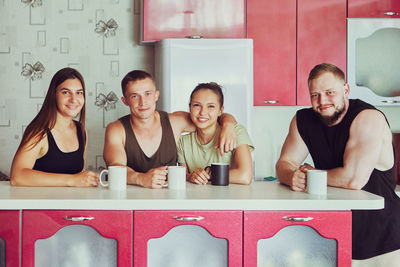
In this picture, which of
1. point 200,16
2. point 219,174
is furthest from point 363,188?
point 200,16

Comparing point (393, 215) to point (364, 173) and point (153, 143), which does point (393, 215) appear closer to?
point (364, 173)

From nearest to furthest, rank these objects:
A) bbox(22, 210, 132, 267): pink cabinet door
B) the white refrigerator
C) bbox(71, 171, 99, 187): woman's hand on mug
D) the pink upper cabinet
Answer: bbox(22, 210, 132, 267): pink cabinet door → bbox(71, 171, 99, 187): woman's hand on mug → the white refrigerator → the pink upper cabinet

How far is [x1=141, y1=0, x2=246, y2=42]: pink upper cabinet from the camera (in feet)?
9.38

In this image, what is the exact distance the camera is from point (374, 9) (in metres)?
2.92

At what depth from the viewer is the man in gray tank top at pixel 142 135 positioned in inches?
71.2

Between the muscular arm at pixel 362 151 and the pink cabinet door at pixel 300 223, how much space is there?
0.27 meters

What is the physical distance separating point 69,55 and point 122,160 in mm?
1723

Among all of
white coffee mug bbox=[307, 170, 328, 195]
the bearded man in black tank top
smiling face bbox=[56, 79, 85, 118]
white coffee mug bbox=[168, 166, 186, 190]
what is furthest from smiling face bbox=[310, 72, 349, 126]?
smiling face bbox=[56, 79, 85, 118]

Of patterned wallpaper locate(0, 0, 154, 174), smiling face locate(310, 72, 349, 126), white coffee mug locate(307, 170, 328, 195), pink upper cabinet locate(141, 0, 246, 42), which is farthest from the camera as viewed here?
patterned wallpaper locate(0, 0, 154, 174)

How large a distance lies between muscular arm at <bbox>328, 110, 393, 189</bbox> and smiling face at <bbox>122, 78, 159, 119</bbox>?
2.54 ft

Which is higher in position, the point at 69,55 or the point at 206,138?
the point at 69,55

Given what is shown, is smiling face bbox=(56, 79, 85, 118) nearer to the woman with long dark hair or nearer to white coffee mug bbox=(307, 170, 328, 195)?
the woman with long dark hair

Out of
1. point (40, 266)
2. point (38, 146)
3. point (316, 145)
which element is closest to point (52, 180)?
point (38, 146)

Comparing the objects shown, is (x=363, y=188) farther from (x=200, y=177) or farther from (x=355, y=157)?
(x=200, y=177)
